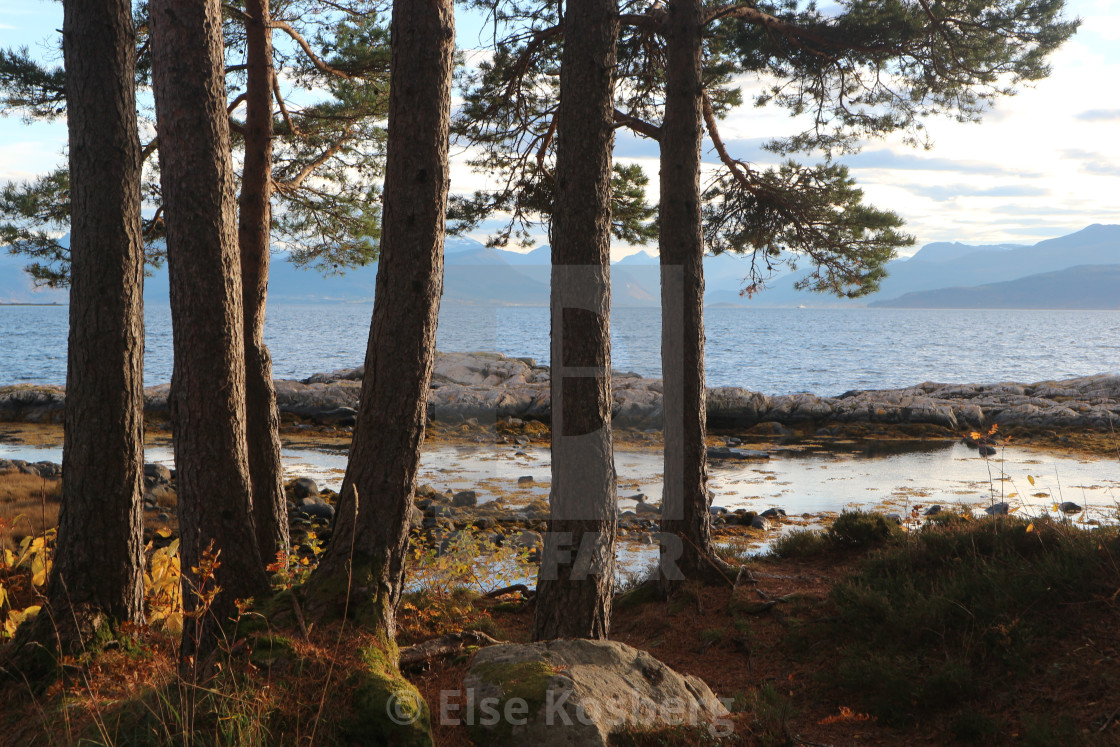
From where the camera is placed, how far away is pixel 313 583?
3723 mm

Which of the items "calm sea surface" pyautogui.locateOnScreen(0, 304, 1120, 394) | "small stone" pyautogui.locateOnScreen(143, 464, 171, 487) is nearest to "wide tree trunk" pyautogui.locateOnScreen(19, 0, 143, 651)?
"small stone" pyautogui.locateOnScreen(143, 464, 171, 487)

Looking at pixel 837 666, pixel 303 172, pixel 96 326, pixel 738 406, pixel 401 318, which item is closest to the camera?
pixel 401 318

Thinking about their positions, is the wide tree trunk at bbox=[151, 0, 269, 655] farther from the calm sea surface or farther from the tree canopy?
the calm sea surface

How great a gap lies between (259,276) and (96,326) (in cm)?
266

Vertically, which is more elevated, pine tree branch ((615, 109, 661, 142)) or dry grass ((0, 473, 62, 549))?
pine tree branch ((615, 109, 661, 142))

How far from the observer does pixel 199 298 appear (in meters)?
3.94

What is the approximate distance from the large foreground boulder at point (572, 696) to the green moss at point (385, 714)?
309mm

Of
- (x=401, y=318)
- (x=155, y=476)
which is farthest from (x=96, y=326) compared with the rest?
(x=155, y=476)

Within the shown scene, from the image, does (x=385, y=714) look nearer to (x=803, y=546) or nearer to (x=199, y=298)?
(x=199, y=298)

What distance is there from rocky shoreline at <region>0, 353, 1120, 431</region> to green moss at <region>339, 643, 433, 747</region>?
17.1 metres

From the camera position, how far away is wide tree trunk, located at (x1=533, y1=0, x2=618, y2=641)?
4.80m

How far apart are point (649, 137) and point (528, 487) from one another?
7473mm

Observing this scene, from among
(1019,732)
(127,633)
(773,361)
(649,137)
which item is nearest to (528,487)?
(649,137)

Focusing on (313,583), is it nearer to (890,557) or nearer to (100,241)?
(100,241)
